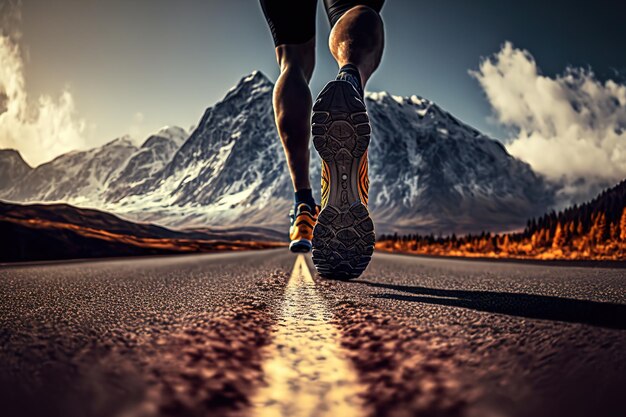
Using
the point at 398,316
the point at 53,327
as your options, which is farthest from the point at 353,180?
the point at 53,327

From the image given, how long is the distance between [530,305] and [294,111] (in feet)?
6.68

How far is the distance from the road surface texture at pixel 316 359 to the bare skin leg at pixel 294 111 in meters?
1.67

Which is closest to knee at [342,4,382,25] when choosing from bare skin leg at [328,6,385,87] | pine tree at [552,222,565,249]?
bare skin leg at [328,6,385,87]

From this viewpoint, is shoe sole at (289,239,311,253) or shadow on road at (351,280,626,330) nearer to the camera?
shadow on road at (351,280,626,330)

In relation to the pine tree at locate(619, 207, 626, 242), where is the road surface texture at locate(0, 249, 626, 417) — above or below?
below

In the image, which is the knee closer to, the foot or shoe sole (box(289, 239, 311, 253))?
the foot

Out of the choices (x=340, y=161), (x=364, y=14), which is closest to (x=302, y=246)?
(x=340, y=161)

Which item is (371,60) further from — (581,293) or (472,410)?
(472,410)

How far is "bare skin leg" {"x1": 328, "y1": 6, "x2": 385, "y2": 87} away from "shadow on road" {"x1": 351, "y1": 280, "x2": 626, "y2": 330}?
136cm

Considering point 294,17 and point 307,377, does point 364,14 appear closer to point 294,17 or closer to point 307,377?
point 294,17

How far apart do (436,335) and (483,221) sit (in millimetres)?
175633

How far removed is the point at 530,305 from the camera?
1.62 meters

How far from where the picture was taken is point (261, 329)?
4.04 ft

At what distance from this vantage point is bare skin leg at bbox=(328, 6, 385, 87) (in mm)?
2738
